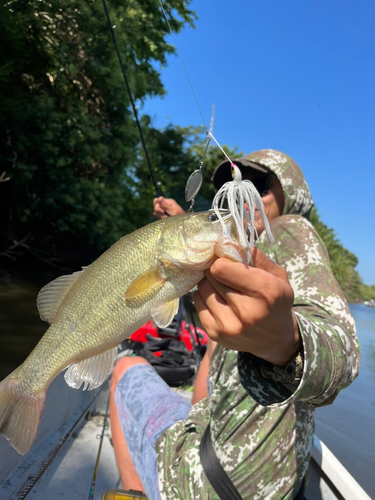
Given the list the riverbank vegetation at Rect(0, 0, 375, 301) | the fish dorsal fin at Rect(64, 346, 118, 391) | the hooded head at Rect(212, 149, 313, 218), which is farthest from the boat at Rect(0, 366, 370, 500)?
the riverbank vegetation at Rect(0, 0, 375, 301)

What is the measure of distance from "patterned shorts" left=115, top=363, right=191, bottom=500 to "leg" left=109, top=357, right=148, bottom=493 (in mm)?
120

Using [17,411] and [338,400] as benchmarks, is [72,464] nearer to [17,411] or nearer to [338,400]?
[17,411]

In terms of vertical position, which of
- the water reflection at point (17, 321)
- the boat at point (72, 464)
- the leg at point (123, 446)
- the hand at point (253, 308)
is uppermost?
the hand at point (253, 308)

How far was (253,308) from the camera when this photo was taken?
3.76ft

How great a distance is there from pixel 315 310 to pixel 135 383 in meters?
1.71

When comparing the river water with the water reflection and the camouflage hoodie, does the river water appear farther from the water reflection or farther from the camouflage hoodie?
the camouflage hoodie

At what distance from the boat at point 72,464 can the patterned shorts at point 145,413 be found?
2.28 feet

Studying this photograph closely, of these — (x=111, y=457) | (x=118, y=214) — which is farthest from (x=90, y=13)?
(x=111, y=457)

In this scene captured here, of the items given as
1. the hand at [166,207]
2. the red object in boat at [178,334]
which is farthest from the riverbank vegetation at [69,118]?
the hand at [166,207]

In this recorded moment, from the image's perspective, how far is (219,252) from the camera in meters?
1.30

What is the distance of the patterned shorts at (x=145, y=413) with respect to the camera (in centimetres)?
222

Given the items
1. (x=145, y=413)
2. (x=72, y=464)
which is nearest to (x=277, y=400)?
(x=145, y=413)

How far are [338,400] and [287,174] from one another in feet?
22.6

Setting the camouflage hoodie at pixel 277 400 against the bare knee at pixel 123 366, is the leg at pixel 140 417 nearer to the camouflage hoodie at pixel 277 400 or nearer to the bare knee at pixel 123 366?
the bare knee at pixel 123 366
